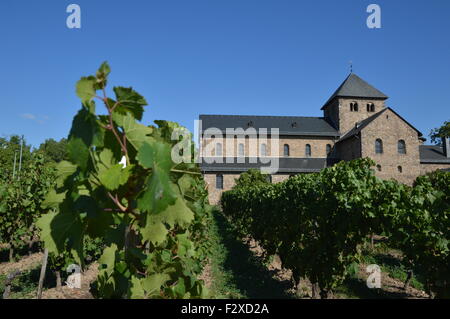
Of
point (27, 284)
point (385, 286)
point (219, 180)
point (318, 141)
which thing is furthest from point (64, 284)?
point (318, 141)

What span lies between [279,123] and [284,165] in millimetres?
7146

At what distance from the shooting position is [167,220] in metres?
1.47

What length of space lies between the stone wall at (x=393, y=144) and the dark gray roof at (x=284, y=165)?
5.81 meters

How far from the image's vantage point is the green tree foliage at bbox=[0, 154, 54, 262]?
9273mm

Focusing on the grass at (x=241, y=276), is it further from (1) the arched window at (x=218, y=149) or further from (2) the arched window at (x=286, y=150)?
(2) the arched window at (x=286, y=150)

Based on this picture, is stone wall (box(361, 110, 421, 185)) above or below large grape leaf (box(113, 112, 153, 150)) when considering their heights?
above

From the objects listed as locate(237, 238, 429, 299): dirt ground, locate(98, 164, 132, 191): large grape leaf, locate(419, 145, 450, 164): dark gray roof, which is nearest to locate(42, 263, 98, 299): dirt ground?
locate(237, 238, 429, 299): dirt ground

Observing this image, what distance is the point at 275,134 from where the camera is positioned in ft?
129

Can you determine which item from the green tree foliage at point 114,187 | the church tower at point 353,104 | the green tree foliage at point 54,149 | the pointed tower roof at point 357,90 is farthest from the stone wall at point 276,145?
the green tree foliage at point 54,149

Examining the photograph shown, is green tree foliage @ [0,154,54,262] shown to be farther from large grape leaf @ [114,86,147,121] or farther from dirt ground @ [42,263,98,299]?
large grape leaf @ [114,86,147,121]

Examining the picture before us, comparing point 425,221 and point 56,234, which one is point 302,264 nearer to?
point 425,221

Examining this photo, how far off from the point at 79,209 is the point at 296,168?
35.2 metres

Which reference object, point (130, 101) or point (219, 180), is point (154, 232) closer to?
point (130, 101)
